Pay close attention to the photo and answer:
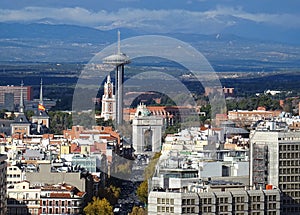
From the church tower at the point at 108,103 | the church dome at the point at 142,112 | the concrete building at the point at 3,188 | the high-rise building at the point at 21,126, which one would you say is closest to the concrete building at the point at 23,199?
the concrete building at the point at 3,188

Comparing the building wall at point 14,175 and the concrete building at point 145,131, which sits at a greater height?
the concrete building at point 145,131

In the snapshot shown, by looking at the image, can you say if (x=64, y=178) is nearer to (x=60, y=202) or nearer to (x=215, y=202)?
(x=60, y=202)

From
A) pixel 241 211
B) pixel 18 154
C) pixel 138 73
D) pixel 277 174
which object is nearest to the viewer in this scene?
pixel 241 211

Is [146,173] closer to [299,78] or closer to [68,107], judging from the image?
[68,107]

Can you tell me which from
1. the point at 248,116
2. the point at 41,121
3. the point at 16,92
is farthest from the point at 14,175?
the point at 16,92

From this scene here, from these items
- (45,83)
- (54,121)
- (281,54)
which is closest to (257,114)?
(54,121)

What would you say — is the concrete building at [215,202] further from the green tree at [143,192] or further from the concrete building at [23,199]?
the green tree at [143,192]
